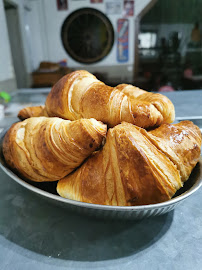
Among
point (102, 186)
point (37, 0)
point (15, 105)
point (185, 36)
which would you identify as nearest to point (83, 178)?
point (102, 186)

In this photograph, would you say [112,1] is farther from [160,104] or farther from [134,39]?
[160,104]

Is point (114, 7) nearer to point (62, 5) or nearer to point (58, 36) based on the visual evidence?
point (62, 5)

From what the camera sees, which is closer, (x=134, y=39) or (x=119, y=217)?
(x=119, y=217)

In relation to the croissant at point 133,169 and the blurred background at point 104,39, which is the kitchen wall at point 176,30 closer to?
the blurred background at point 104,39

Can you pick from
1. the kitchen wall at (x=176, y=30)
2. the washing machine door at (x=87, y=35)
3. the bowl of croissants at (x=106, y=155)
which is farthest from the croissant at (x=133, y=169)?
the kitchen wall at (x=176, y=30)

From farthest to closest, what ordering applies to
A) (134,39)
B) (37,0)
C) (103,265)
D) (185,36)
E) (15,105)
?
(185,36), (134,39), (37,0), (15,105), (103,265)

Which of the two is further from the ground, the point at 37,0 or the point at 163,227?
the point at 37,0
